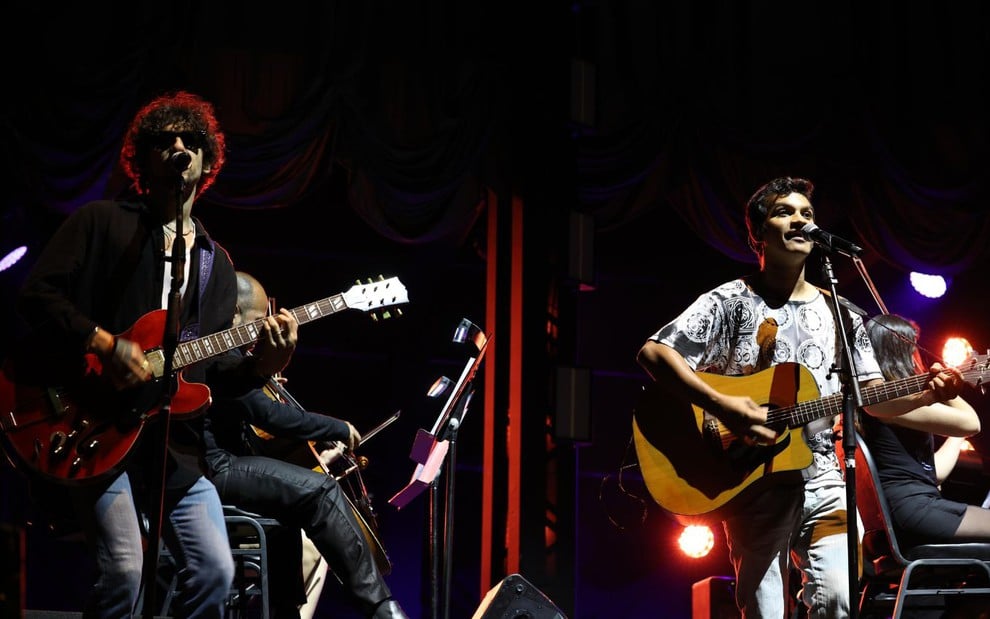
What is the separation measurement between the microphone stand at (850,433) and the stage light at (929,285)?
5.22m

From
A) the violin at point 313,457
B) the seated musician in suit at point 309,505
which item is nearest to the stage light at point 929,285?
the violin at point 313,457

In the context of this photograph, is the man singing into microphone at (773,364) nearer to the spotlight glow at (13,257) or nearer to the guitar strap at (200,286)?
the guitar strap at (200,286)

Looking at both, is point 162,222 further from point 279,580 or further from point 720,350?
point 720,350

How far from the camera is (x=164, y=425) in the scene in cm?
311

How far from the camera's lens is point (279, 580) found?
4.26 metres

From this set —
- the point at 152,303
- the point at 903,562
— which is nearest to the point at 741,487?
the point at 903,562

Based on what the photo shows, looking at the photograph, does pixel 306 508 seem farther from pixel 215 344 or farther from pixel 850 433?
pixel 850 433

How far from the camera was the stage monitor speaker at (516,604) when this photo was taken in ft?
13.8

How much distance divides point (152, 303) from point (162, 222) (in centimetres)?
33

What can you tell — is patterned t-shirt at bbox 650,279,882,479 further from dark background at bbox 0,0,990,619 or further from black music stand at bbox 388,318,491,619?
dark background at bbox 0,0,990,619

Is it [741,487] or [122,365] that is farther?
[741,487]

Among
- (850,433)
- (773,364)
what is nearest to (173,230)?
(773,364)

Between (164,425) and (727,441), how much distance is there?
7.24 feet

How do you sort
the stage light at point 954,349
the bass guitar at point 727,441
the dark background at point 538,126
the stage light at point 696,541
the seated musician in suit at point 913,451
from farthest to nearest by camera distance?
the stage light at point 954,349 < the stage light at point 696,541 < the dark background at point 538,126 < the seated musician in suit at point 913,451 < the bass guitar at point 727,441
